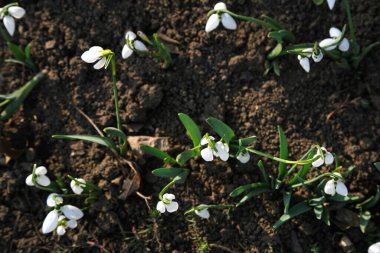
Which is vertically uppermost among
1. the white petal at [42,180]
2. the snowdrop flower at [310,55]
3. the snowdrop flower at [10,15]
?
the snowdrop flower at [10,15]

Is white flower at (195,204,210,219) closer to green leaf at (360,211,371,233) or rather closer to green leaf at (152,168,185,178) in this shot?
green leaf at (152,168,185,178)

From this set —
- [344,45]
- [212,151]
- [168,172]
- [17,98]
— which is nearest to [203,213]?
[168,172]

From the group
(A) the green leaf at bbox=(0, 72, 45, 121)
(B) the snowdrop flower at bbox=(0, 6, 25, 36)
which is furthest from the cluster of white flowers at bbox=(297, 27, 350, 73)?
(A) the green leaf at bbox=(0, 72, 45, 121)

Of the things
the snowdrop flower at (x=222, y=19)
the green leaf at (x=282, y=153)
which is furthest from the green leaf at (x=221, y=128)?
the snowdrop flower at (x=222, y=19)

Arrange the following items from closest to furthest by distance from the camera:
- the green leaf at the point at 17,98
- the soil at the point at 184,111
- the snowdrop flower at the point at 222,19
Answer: the snowdrop flower at the point at 222,19
the soil at the point at 184,111
the green leaf at the point at 17,98

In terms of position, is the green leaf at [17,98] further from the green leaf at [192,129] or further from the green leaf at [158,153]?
the green leaf at [192,129]

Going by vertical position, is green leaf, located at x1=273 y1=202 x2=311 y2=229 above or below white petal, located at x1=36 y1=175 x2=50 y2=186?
below

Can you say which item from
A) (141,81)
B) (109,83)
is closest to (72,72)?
(109,83)
